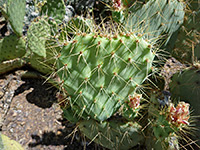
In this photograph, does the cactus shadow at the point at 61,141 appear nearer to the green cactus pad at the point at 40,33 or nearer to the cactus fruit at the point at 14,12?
the green cactus pad at the point at 40,33

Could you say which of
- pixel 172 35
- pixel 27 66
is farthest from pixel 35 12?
pixel 172 35

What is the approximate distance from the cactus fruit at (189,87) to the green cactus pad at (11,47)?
1.70 meters

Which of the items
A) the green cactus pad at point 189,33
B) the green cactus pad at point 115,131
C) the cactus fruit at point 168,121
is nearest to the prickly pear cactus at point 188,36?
the green cactus pad at point 189,33

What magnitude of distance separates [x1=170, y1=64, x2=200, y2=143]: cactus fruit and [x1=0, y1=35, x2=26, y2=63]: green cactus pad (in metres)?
1.70

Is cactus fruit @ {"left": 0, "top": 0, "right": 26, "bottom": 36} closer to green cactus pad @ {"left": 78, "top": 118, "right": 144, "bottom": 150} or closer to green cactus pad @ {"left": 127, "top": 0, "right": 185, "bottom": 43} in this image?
green cactus pad @ {"left": 127, "top": 0, "right": 185, "bottom": 43}

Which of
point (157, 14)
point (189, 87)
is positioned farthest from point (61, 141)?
point (157, 14)

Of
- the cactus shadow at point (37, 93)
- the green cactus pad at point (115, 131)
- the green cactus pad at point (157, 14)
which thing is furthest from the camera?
the cactus shadow at point (37, 93)

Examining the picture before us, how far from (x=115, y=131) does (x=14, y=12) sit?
5.18 ft

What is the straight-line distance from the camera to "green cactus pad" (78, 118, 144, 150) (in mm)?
1365

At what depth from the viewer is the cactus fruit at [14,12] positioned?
6.28 ft

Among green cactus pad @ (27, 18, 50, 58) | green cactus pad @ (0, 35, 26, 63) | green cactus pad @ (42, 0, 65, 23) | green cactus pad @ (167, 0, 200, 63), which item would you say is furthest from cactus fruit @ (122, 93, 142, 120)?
green cactus pad @ (0, 35, 26, 63)

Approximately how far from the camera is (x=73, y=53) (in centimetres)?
113

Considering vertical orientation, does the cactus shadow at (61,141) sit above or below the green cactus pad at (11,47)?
below

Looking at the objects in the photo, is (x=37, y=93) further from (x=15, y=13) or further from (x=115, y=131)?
(x=115, y=131)
